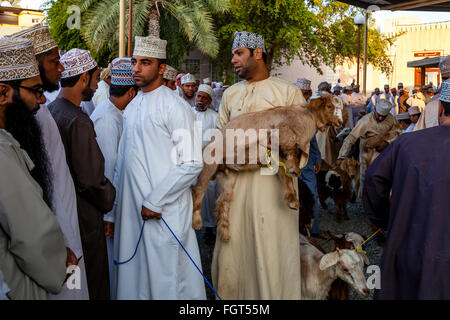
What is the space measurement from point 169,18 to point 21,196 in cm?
2458

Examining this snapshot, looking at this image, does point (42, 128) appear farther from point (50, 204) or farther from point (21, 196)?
point (21, 196)

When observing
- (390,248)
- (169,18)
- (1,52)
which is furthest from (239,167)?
(169,18)

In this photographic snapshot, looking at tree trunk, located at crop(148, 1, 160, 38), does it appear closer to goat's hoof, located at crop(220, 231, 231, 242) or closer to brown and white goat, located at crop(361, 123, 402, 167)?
brown and white goat, located at crop(361, 123, 402, 167)

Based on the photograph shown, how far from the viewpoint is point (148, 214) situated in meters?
3.45

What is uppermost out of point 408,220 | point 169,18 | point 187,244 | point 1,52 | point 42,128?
point 169,18

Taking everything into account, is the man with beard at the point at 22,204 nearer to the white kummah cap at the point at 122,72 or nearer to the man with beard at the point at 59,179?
the man with beard at the point at 59,179

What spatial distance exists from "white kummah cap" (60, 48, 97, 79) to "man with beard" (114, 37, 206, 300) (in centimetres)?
38

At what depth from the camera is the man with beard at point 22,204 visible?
6.70ft

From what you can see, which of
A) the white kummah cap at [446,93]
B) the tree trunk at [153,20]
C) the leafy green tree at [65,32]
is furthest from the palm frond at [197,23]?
the white kummah cap at [446,93]

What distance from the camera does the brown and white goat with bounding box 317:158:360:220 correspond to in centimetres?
785

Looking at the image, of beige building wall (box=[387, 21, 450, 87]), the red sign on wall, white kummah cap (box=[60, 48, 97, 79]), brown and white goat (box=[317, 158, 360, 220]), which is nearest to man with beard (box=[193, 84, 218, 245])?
brown and white goat (box=[317, 158, 360, 220])

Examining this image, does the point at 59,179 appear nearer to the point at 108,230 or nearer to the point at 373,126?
the point at 108,230

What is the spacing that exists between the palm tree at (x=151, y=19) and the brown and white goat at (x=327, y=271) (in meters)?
20.3
